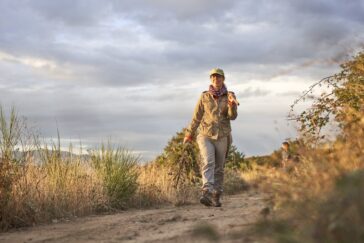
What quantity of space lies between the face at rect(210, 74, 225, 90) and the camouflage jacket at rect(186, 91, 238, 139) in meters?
0.19

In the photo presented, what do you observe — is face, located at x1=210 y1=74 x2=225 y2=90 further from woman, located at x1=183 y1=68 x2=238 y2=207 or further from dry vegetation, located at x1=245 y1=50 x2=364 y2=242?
dry vegetation, located at x1=245 y1=50 x2=364 y2=242

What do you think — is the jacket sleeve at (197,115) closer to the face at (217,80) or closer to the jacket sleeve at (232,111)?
the face at (217,80)

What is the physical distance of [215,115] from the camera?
10.5 metres

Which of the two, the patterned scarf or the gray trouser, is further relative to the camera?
the patterned scarf

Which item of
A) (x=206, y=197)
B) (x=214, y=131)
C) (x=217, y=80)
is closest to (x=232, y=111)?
(x=214, y=131)

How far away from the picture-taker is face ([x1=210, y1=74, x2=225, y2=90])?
1051cm

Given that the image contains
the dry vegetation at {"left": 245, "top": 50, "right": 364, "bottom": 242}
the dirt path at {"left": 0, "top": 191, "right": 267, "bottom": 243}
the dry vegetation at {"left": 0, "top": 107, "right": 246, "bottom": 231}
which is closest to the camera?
the dry vegetation at {"left": 245, "top": 50, "right": 364, "bottom": 242}

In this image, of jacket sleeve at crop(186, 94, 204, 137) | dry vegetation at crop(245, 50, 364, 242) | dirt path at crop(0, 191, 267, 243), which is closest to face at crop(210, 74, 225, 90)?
jacket sleeve at crop(186, 94, 204, 137)

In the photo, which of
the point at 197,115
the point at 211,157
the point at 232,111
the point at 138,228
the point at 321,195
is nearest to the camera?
the point at 321,195

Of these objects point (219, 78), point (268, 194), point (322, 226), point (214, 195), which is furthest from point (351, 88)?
point (322, 226)

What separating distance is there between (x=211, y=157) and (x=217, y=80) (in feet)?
4.45

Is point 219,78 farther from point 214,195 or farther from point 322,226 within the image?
point 322,226

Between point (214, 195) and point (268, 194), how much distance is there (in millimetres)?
4998

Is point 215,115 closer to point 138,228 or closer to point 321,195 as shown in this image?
point 138,228
